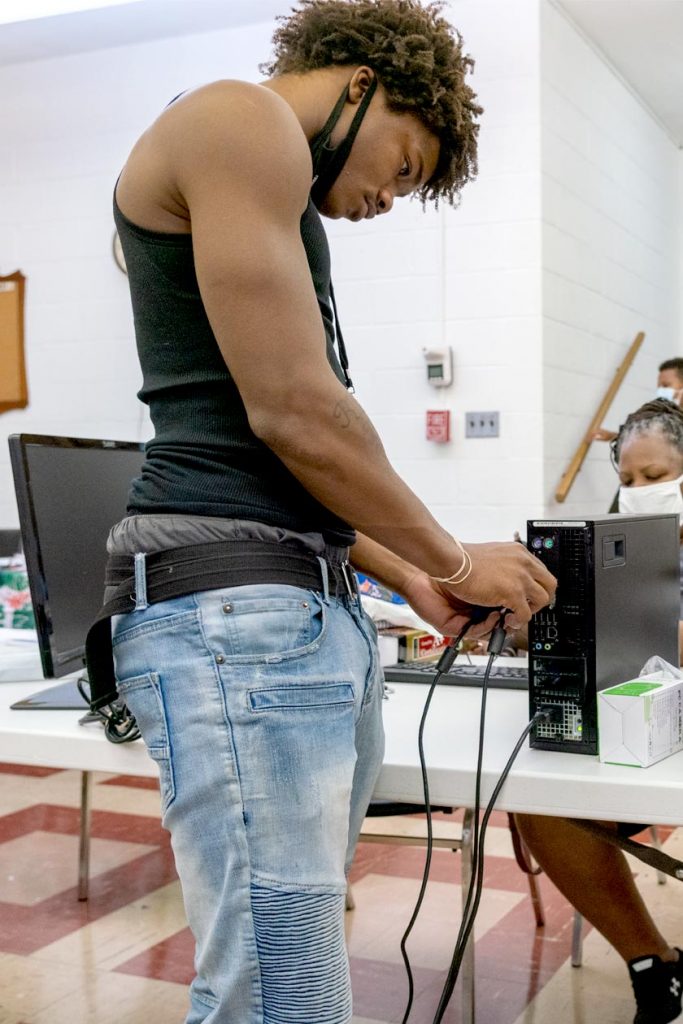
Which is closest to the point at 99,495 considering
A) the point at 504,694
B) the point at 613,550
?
the point at 504,694

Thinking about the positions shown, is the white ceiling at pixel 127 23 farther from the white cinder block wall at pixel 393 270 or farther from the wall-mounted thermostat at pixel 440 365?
the wall-mounted thermostat at pixel 440 365

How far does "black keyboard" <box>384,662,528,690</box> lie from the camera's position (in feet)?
5.48

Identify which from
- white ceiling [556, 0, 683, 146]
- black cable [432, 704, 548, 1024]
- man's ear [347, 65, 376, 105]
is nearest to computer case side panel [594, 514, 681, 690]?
black cable [432, 704, 548, 1024]

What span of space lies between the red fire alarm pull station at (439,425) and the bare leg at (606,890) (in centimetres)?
232

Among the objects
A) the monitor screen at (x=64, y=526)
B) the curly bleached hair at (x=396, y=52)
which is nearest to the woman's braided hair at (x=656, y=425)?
the monitor screen at (x=64, y=526)

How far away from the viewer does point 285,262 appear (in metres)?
0.87

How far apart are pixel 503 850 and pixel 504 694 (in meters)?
1.31

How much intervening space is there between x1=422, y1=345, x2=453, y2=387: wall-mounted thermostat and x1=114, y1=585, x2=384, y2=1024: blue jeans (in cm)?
305

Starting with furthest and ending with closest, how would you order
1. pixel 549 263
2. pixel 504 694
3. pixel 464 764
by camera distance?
pixel 549 263 < pixel 504 694 < pixel 464 764

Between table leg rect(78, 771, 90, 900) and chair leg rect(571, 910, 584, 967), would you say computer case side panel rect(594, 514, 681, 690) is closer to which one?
chair leg rect(571, 910, 584, 967)

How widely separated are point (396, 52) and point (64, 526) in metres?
0.85

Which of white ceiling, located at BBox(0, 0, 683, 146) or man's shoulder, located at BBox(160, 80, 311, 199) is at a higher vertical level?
white ceiling, located at BBox(0, 0, 683, 146)

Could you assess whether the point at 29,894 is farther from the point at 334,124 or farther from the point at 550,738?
the point at 334,124

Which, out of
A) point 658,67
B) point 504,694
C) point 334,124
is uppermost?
point 658,67
